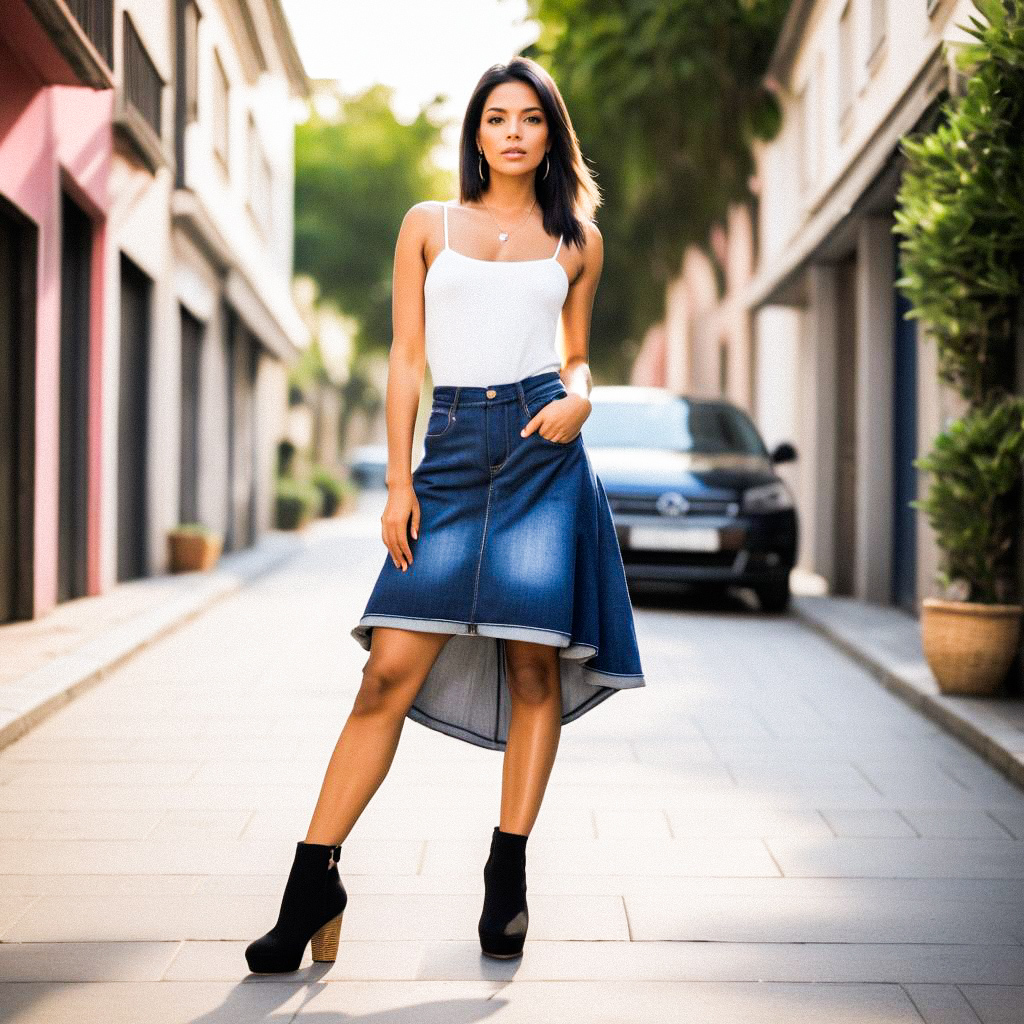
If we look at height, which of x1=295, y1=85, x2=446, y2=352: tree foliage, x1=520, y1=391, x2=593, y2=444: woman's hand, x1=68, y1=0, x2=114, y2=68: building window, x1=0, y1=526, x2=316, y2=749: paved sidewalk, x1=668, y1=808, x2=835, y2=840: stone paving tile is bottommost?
x1=668, y1=808, x2=835, y2=840: stone paving tile

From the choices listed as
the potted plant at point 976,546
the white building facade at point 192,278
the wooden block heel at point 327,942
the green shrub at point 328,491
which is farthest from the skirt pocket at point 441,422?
the green shrub at point 328,491

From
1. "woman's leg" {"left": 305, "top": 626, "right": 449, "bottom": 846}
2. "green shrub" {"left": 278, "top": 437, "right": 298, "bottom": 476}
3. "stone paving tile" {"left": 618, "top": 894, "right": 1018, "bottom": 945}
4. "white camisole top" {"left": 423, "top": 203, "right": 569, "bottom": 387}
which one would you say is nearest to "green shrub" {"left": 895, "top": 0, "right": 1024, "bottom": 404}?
"stone paving tile" {"left": 618, "top": 894, "right": 1018, "bottom": 945}

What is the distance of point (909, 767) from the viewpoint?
5625 mm

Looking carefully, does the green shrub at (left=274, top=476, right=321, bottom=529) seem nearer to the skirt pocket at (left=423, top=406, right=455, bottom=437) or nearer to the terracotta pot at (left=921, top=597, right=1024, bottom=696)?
the terracotta pot at (left=921, top=597, right=1024, bottom=696)

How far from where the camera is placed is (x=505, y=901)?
329 centimetres

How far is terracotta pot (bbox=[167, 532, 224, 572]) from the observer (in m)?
14.0

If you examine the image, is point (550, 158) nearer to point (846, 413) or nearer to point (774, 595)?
point (774, 595)

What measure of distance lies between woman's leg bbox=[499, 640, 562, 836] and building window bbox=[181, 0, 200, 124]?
12.4 m

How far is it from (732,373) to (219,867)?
65.1 feet

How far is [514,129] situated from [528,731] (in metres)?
1.36

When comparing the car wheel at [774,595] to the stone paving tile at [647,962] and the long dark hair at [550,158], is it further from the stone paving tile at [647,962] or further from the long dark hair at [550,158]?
the long dark hair at [550,158]

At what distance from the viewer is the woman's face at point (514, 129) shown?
335cm

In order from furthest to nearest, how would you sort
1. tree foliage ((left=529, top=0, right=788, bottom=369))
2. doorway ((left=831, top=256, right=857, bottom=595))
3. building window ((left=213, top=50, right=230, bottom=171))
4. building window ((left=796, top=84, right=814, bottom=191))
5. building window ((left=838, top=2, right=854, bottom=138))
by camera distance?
tree foliage ((left=529, top=0, right=788, bottom=369)) < building window ((left=213, top=50, right=230, bottom=171)) < building window ((left=796, top=84, right=814, bottom=191)) < doorway ((left=831, top=256, right=857, bottom=595)) < building window ((left=838, top=2, right=854, bottom=138))

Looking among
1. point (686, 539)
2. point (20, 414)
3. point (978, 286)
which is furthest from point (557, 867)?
point (686, 539)
